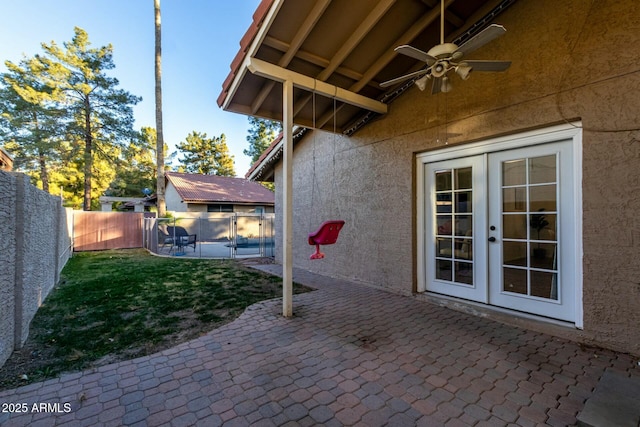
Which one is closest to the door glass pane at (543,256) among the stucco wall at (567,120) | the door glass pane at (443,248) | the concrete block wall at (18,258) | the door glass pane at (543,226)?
the door glass pane at (543,226)

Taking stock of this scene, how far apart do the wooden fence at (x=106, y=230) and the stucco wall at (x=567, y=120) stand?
12201 millimetres

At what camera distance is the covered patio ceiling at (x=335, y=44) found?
364 centimetres

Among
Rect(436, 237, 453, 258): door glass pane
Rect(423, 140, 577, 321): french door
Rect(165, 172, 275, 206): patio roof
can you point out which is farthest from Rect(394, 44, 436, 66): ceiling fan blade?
Rect(165, 172, 275, 206): patio roof

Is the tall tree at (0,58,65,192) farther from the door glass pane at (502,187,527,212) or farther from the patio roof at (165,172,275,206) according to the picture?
the door glass pane at (502,187,527,212)

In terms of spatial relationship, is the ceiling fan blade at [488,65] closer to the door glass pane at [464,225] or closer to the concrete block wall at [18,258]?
the door glass pane at [464,225]

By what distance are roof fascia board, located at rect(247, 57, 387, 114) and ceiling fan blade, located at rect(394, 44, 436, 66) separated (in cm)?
186

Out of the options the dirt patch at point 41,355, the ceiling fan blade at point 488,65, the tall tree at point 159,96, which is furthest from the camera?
the tall tree at point 159,96

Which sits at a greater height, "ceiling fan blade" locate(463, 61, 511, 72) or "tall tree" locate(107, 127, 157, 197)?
"tall tree" locate(107, 127, 157, 197)

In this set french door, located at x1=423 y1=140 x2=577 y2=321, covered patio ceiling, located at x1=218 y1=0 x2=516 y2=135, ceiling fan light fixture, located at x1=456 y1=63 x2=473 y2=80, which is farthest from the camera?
covered patio ceiling, located at x1=218 y1=0 x2=516 y2=135

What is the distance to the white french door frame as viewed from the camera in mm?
3311

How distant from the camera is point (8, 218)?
109 inches

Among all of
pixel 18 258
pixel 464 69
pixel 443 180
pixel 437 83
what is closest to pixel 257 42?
pixel 437 83

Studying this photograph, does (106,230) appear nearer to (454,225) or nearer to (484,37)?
(454,225)

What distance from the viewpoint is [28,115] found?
14.2 m
